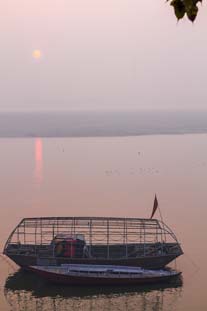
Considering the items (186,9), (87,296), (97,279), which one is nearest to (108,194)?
(97,279)

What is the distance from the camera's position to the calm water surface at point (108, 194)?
22.1 meters

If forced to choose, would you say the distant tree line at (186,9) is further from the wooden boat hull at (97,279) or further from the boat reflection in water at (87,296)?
the wooden boat hull at (97,279)

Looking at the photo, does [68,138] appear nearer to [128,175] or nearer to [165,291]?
[128,175]

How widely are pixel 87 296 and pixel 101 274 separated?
49.7 inches

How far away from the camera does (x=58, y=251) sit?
24.9 metres

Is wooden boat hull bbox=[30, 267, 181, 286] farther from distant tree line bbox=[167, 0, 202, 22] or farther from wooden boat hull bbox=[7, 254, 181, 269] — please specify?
distant tree line bbox=[167, 0, 202, 22]

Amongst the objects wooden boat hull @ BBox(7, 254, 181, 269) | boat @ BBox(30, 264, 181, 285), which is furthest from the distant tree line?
wooden boat hull @ BBox(7, 254, 181, 269)

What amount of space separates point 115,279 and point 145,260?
211 centimetres

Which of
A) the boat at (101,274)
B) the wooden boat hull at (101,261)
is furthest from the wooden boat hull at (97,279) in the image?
the wooden boat hull at (101,261)

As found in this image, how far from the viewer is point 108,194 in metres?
44.9

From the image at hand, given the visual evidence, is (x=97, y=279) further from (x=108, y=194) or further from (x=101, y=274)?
(x=108, y=194)

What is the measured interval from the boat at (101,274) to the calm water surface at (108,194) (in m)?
0.35

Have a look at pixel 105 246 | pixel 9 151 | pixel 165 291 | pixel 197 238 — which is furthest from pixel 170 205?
pixel 9 151

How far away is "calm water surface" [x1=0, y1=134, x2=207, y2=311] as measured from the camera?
22.1 metres
